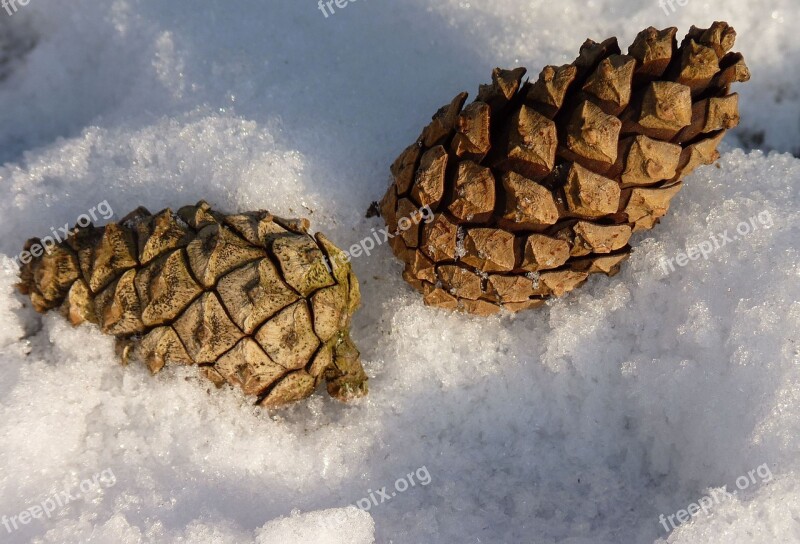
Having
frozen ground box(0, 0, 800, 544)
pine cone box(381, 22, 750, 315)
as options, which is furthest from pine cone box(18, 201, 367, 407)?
pine cone box(381, 22, 750, 315)

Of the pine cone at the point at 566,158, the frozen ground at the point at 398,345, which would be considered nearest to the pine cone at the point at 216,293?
the frozen ground at the point at 398,345

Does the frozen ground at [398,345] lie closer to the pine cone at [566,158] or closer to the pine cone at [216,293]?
the pine cone at [216,293]

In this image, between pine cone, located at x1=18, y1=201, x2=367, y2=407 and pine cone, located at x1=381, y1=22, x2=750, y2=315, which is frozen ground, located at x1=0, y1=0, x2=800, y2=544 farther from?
pine cone, located at x1=381, y1=22, x2=750, y2=315

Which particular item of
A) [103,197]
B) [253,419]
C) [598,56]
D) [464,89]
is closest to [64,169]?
[103,197]

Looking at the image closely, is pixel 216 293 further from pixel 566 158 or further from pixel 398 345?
pixel 566 158

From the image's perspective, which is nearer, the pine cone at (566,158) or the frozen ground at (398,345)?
the pine cone at (566,158)
